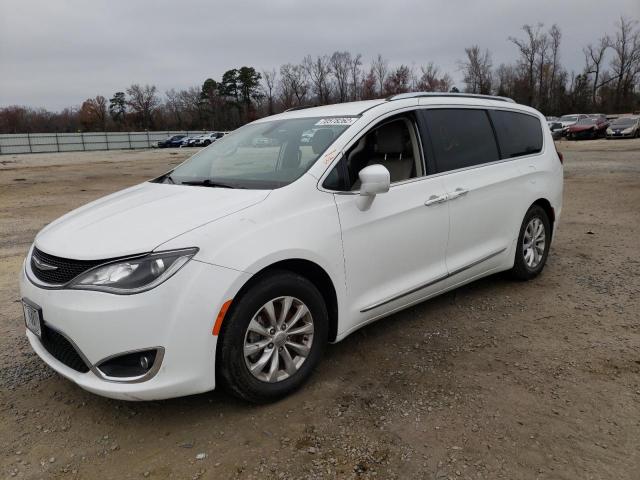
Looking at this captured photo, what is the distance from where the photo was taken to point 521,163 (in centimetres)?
470

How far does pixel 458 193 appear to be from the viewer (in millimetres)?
3881

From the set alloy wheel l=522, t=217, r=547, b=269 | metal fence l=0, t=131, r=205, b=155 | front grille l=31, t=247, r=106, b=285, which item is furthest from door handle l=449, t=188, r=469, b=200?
metal fence l=0, t=131, r=205, b=155

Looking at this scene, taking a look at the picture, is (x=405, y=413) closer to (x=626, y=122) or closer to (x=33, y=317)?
(x=33, y=317)

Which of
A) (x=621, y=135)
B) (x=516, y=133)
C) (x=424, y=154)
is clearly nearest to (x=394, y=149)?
(x=424, y=154)

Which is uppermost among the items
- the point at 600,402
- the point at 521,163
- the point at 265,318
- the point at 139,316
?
the point at 521,163

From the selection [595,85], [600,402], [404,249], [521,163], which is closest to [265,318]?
[404,249]

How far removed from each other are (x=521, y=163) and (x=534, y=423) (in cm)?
268

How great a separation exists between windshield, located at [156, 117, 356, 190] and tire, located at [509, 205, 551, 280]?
2240 millimetres

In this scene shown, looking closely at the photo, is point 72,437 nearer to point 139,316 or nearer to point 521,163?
point 139,316

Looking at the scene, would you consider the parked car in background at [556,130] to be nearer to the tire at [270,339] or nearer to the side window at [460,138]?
the side window at [460,138]

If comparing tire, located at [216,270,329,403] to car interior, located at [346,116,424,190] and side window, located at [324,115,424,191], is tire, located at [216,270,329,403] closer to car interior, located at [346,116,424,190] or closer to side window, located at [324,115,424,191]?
side window, located at [324,115,424,191]

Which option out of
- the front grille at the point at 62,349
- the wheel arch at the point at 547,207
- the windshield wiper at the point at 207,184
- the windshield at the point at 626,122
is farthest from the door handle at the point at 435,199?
the windshield at the point at 626,122

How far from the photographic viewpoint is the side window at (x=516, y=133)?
15.1ft

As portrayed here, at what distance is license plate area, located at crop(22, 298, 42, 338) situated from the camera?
2742 mm
